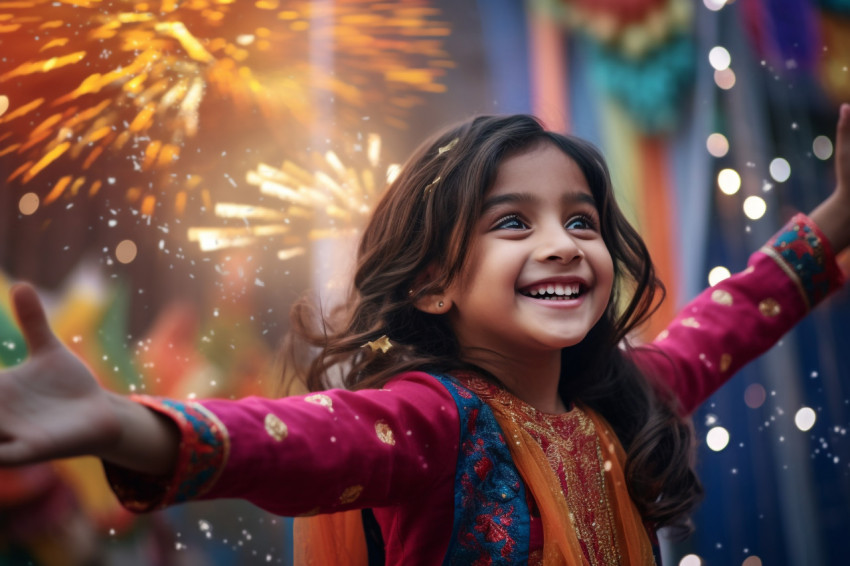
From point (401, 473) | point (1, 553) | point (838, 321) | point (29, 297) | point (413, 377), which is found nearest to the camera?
point (29, 297)

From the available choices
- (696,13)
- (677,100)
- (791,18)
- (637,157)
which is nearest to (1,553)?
(637,157)

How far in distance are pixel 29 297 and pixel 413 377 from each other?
1.50ft

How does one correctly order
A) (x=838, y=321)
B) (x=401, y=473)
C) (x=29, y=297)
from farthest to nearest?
(x=838, y=321) < (x=401, y=473) < (x=29, y=297)

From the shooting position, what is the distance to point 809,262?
128 cm

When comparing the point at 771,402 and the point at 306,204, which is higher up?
the point at 306,204

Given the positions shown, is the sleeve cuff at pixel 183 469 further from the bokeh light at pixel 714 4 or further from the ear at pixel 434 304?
the bokeh light at pixel 714 4

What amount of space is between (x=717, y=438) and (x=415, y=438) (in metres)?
1.00

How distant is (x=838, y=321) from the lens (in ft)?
5.33

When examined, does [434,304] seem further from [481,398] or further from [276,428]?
[276,428]

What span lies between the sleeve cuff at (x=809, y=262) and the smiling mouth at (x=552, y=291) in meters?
0.49

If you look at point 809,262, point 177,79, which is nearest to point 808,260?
point 809,262

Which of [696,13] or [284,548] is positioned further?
[696,13]

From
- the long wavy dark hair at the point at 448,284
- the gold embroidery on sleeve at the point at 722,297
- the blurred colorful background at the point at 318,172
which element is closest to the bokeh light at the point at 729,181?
the blurred colorful background at the point at 318,172

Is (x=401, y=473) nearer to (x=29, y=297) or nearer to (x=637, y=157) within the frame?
(x=29, y=297)
